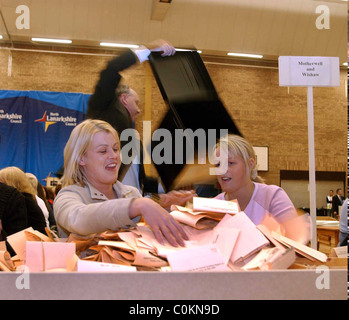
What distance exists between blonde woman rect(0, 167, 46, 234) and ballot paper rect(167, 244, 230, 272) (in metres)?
2.19

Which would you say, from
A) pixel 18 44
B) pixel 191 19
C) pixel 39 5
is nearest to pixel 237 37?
pixel 191 19

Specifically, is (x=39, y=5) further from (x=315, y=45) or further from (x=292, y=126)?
(x=292, y=126)

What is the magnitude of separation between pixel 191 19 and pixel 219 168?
Answer: 6617 millimetres

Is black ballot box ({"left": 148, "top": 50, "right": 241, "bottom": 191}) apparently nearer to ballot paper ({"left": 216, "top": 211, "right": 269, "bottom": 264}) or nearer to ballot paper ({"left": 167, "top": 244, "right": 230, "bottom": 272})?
ballot paper ({"left": 216, "top": 211, "right": 269, "bottom": 264})


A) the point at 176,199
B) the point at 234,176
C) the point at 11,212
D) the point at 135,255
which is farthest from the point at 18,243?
the point at 11,212

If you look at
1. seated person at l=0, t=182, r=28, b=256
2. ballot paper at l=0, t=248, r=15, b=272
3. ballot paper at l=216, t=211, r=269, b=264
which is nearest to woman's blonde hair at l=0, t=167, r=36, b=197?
seated person at l=0, t=182, r=28, b=256

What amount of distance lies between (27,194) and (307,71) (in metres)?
1.98

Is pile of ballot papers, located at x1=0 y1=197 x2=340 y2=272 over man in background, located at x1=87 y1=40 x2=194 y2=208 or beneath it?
beneath

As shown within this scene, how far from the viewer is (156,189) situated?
9.20 ft

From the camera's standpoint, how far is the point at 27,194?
109 inches

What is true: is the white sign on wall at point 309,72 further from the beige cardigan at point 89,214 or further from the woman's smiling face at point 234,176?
the beige cardigan at point 89,214

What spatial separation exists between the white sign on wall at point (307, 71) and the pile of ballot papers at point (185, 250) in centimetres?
95

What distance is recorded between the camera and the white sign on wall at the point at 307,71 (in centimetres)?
168

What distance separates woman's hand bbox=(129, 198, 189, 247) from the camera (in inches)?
33.4
